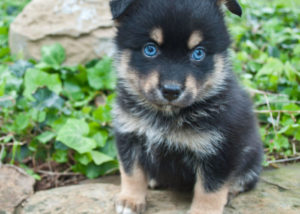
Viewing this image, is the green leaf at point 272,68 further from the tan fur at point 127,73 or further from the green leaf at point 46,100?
the green leaf at point 46,100

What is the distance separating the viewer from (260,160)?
406cm

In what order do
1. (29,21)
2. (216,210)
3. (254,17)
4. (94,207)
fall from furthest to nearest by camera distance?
(254,17) → (29,21) → (94,207) → (216,210)

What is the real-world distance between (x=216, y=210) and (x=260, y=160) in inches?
36.3

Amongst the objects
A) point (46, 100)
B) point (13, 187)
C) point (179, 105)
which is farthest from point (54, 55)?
point (179, 105)

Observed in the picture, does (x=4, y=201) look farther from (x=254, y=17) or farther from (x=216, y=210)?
(x=254, y=17)

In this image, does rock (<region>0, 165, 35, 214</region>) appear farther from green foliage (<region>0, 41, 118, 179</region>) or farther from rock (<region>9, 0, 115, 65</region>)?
rock (<region>9, 0, 115, 65</region>)

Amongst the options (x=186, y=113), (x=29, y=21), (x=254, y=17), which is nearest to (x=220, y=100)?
(x=186, y=113)

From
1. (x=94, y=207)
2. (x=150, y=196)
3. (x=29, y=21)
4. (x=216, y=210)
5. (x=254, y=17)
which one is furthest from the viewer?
(x=254, y=17)

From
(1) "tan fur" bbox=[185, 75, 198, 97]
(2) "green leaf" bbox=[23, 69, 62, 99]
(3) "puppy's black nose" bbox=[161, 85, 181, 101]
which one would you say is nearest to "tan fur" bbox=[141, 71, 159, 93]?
(3) "puppy's black nose" bbox=[161, 85, 181, 101]

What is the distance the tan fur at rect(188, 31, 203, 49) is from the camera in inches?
123

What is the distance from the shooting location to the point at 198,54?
10.8ft

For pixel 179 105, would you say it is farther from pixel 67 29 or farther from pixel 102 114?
pixel 67 29

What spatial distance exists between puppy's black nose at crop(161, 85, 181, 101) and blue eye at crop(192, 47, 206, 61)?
374 millimetres

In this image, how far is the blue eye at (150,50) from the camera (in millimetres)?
3219
